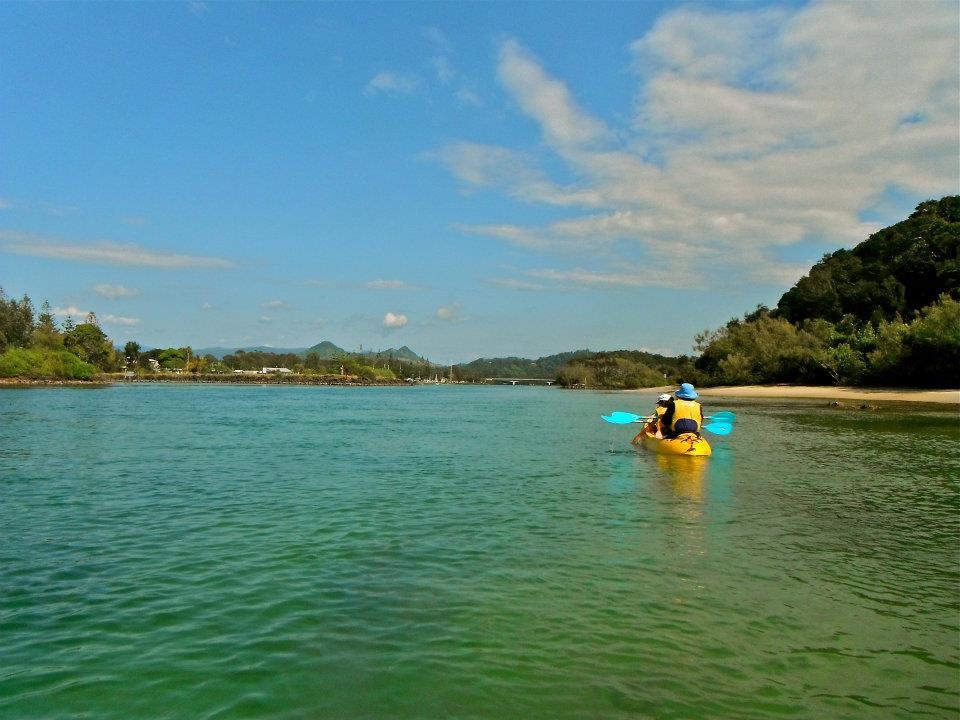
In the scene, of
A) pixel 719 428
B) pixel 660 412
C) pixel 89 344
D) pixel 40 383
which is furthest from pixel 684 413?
pixel 89 344

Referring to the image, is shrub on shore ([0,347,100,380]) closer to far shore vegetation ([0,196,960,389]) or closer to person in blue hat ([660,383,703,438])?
Result: far shore vegetation ([0,196,960,389])

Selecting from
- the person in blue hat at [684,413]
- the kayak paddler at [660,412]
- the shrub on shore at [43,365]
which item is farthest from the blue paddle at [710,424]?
the shrub on shore at [43,365]

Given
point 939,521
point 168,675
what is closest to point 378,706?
point 168,675

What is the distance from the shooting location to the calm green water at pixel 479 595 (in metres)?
6.15

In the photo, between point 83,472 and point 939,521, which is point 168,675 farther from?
point 83,472

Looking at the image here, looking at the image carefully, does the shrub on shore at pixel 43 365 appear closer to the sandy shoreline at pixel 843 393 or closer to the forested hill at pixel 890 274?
the sandy shoreline at pixel 843 393

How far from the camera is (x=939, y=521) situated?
44.4 feet

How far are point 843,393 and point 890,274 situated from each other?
90.9ft

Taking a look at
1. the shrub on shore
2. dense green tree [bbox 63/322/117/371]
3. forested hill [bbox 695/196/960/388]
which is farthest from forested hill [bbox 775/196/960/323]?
dense green tree [bbox 63/322/117/371]

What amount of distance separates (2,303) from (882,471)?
169342 mm

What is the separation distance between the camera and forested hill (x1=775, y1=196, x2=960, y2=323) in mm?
76000

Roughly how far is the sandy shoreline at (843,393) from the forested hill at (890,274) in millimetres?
14714

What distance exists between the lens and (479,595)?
8.83 m

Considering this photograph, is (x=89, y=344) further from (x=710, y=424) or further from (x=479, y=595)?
(x=479, y=595)
